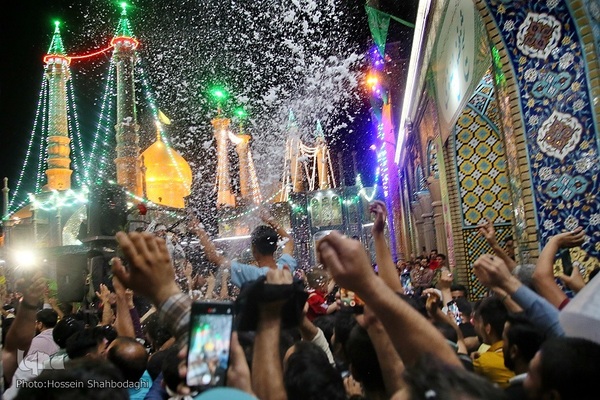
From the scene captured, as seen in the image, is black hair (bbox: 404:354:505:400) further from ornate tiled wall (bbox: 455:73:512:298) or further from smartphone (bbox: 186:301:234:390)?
ornate tiled wall (bbox: 455:73:512:298)

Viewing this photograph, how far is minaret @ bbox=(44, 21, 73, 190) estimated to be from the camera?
31359mm

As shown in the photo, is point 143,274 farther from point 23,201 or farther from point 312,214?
point 23,201

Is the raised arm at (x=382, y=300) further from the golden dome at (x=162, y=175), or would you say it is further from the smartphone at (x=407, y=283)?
the golden dome at (x=162, y=175)

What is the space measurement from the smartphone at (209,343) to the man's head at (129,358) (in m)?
1.79

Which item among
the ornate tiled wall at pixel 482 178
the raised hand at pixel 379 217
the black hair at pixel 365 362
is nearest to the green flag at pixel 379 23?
the ornate tiled wall at pixel 482 178

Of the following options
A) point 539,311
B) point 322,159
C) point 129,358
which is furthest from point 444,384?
point 322,159

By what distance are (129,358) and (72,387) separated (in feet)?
5.57

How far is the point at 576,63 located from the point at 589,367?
421cm

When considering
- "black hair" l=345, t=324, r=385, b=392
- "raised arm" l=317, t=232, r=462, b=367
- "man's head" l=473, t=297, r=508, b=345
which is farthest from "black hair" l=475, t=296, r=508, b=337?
"raised arm" l=317, t=232, r=462, b=367

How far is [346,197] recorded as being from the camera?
118ft

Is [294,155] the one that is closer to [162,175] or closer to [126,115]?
[162,175]

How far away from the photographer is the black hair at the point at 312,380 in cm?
204

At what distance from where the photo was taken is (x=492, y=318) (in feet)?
10.7

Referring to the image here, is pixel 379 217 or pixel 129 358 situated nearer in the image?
pixel 379 217
